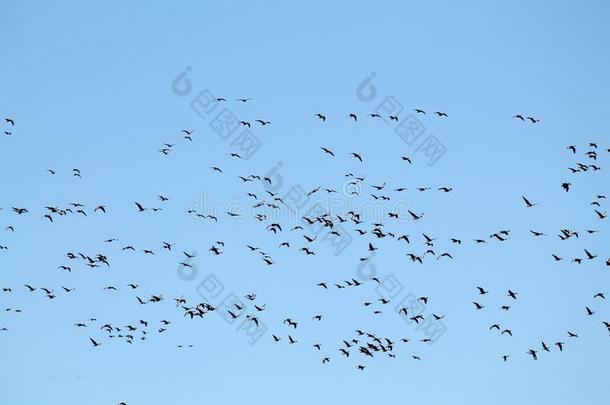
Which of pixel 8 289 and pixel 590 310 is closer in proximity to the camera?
pixel 590 310

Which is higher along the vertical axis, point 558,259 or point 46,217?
point 558,259

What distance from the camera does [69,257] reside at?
80.4 meters

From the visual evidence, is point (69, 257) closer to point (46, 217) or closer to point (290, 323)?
point (46, 217)

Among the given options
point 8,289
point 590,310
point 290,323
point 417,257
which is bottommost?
point 8,289

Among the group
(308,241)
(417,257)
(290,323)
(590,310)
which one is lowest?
(290,323)

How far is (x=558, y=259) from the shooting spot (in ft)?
233

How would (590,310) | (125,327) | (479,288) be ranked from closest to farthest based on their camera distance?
(590,310) < (479,288) < (125,327)

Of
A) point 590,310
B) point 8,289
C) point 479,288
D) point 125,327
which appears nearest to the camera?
point 590,310

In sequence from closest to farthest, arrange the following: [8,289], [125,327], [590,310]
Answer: [590,310]
[8,289]
[125,327]

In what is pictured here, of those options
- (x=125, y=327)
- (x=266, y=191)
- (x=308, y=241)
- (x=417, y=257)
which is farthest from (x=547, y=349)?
(x=125, y=327)

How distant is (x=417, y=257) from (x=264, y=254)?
1285cm

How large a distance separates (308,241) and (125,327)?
18996 millimetres

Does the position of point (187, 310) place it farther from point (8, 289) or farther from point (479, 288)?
point (479, 288)

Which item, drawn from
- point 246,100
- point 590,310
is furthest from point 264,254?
point 590,310
